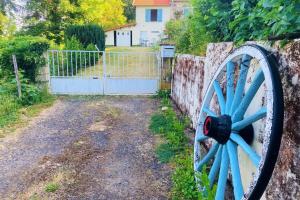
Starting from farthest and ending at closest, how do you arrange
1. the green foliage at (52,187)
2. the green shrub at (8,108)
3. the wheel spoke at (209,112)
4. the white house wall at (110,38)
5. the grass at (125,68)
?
the white house wall at (110,38) → the grass at (125,68) → the green shrub at (8,108) → the green foliage at (52,187) → the wheel spoke at (209,112)

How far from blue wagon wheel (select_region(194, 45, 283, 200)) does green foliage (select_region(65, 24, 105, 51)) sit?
1454 centimetres

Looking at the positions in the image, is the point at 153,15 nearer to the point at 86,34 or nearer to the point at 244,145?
the point at 86,34

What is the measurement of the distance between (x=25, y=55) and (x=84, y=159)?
5102 millimetres

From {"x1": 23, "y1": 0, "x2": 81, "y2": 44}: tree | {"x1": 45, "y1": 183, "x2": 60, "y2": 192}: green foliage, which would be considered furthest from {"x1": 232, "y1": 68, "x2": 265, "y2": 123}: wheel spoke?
{"x1": 23, "y1": 0, "x2": 81, "y2": 44}: tree

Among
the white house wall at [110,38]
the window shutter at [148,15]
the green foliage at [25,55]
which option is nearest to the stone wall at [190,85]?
the green foliage at [25,55]

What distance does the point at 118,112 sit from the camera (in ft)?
24.3

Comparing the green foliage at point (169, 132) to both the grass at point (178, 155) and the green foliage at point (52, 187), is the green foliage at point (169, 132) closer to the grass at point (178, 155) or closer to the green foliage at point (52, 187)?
the grass at point (178, 155)

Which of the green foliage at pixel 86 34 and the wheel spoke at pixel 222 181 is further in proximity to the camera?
the green foliage at pixel 86 34

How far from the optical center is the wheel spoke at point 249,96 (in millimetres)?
2309

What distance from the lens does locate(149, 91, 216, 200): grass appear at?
303cm

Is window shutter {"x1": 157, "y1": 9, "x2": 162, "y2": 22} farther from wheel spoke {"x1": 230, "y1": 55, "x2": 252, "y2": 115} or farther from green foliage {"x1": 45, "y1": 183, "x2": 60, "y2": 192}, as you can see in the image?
wheel spoke {"x1": 230, "y1": 55, "x2": 252, "y2": 115}

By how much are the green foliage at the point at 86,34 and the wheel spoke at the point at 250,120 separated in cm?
1493

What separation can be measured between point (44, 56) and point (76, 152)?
5.55 m

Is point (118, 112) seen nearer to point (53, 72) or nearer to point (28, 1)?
point (53, 72)
